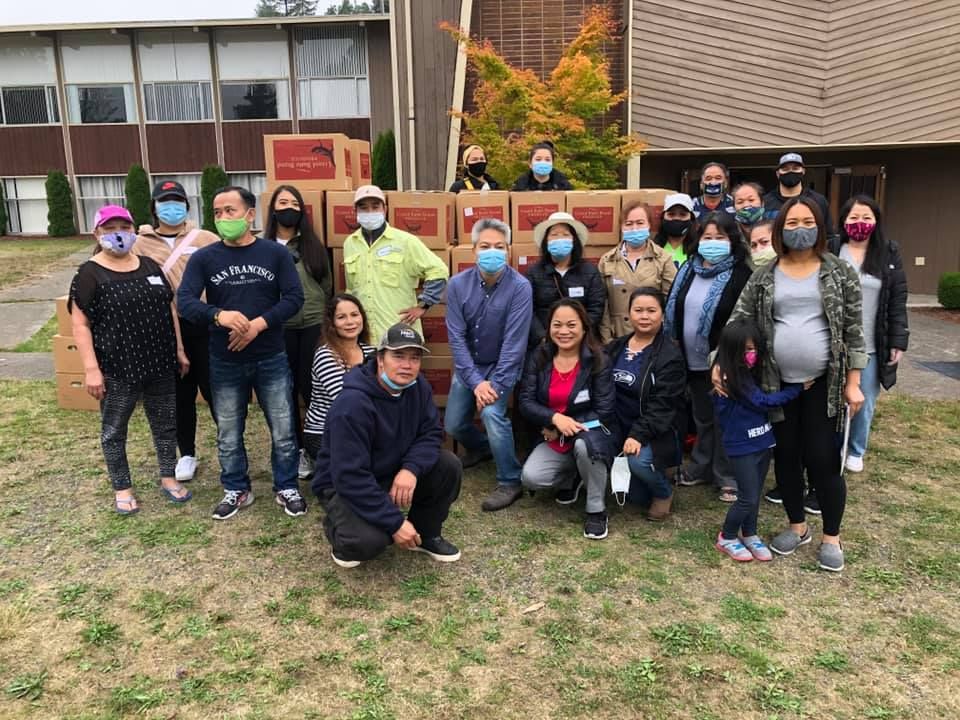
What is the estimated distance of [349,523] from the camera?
136 inches

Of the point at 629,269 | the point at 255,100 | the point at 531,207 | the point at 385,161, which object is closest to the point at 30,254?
the point at 255,100

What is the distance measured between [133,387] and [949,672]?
14.1 ft

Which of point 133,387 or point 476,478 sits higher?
point 133,387

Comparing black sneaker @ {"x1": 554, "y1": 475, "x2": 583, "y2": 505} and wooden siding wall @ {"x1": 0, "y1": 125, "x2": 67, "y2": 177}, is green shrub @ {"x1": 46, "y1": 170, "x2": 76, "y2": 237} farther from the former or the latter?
black sneaker @ {"x1": 554, "y1": 475, "x2": 583, "y2": 505}

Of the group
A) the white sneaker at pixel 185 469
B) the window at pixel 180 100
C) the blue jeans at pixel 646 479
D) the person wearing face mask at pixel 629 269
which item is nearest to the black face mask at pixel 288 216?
the white sneaker at pixel 185 469

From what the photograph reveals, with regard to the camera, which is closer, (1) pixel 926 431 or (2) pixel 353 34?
(1) pixel 926 431

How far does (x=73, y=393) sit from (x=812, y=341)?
612 cm

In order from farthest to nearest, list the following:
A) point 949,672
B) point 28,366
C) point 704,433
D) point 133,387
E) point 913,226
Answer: point 913,226, point 28,366, point 704,433, point 133,387, point 949,672

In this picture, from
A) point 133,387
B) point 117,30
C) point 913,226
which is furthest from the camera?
point 117,30

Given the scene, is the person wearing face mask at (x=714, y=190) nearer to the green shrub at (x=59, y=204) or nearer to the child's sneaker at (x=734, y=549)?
the child's sneaker at (x=734, y=549)

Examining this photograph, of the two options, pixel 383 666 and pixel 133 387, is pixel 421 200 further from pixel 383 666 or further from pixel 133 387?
pixel 383 666

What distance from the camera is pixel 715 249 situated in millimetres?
4125

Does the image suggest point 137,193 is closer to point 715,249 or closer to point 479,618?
point 715,249

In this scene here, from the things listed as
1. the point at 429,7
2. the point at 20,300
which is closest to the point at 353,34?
the point at 429,7
